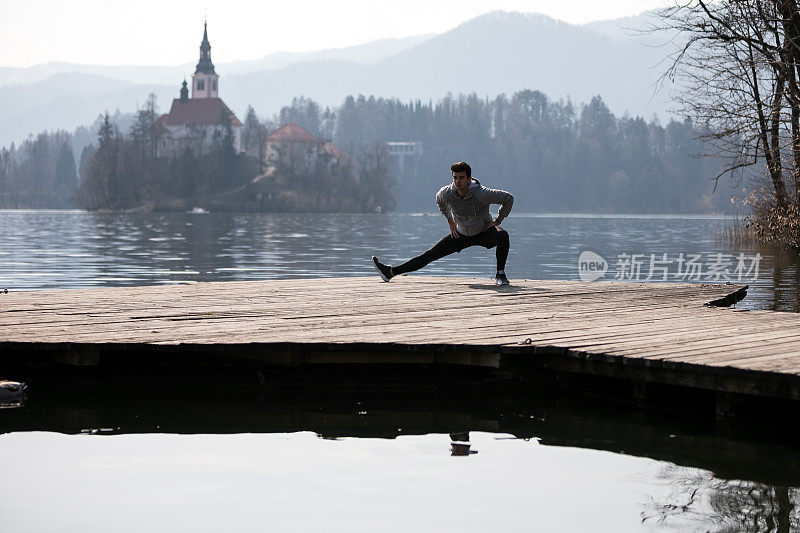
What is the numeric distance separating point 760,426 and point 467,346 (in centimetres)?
231

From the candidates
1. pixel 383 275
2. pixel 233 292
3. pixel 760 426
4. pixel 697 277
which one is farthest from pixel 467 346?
pixel 697 277

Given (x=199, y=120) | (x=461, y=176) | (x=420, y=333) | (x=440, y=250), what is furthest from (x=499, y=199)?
(x=199, y=120)

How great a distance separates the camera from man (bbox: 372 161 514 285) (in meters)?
12.7

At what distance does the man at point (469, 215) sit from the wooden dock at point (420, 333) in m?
1.34

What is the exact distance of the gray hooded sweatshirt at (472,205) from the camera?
12.8m

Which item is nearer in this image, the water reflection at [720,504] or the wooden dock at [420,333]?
the water reflection at [720,504]

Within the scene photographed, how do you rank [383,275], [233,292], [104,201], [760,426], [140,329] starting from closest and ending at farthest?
[760,426], [140,329], [233,292], [383,275], [104,201]

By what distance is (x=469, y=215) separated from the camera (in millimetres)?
13109

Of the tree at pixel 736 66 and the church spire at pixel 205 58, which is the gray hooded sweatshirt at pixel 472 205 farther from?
the church spire at pixel 205 58

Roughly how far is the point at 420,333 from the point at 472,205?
4.42m

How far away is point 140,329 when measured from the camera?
356 inches

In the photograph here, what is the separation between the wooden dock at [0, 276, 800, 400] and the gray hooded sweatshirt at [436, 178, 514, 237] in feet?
4.44

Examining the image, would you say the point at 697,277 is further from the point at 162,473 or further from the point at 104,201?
the point at 104,201

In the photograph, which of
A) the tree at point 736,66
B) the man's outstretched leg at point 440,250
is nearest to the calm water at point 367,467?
the man's outstretched leg at point 440,250
